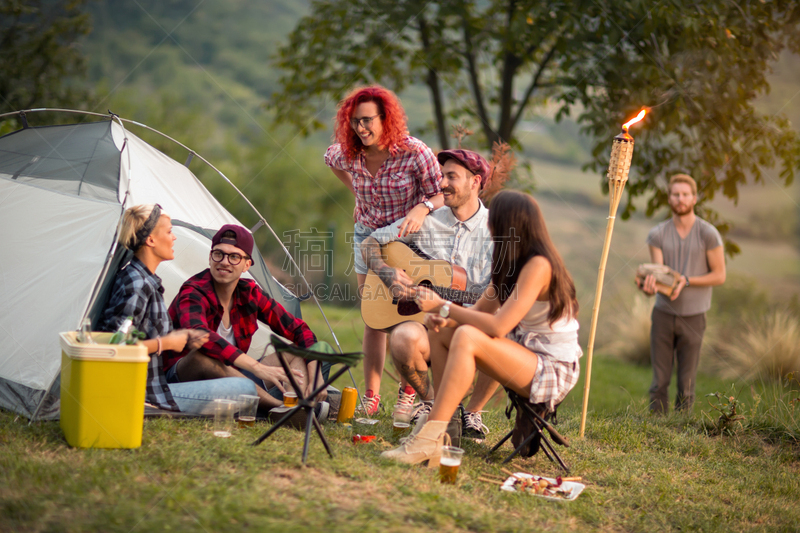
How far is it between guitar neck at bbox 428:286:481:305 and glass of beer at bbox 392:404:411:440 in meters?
0.67

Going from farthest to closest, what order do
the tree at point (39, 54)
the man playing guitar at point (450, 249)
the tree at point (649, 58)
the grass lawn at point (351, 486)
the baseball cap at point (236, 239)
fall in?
the tree at point (39, 54) < the tree at point (649, 58) < the man playing guitar at point (450, 249) < the baseball cap at point (236, 239) < the grass lawn at point (351, 486)

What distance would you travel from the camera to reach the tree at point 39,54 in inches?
367

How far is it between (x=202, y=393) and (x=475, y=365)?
4.65 ft

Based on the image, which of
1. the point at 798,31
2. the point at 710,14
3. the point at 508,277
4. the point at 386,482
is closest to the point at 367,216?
the point at 508,277

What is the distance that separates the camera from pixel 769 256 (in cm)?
2266

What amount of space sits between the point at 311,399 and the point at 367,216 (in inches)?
56.1

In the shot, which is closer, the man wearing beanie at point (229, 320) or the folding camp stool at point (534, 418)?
the folding camp stool at point (534, 418)

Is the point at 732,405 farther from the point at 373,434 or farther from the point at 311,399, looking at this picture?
the point at 311,399

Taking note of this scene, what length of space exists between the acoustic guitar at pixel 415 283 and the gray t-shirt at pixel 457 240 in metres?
0.05

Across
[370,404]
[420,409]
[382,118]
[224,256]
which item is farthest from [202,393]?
[382,118]

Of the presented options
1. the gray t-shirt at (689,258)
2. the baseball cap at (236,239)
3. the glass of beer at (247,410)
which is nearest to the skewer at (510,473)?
the glass of beer at (247,410)

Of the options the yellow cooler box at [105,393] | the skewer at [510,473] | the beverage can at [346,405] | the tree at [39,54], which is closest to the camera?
the yellow cooler box at [105,393]

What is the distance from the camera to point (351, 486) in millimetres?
2414

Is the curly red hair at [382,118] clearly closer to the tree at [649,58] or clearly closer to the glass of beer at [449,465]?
the glass of beer at [449,465]
